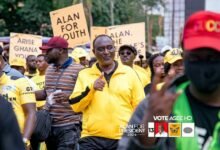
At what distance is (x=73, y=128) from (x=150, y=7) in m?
52.1

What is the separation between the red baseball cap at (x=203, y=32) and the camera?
3197 mm

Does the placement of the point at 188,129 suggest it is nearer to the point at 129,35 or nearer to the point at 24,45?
the point at 129,35

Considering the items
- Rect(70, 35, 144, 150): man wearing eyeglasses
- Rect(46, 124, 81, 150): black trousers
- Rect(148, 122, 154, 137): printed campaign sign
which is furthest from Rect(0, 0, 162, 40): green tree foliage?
Rect(148, 122, 154, 137): printed campaign sign

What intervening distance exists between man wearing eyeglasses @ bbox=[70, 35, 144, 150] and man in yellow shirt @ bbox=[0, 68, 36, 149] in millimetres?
564

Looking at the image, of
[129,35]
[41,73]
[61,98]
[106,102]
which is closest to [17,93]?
Answer: [106,102]

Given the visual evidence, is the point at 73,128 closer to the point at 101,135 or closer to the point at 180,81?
the point at 101,135

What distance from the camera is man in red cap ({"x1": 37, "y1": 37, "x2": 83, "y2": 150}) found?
8.68 m

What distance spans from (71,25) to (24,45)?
1.20 meters

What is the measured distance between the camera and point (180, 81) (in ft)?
11.1

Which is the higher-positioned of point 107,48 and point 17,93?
point 107,48

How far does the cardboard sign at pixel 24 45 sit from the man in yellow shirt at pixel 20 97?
6436mm

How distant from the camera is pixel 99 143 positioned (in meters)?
7.21

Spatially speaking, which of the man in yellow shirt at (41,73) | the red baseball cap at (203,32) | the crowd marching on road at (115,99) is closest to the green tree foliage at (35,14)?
the man in yellow shirt at (41,73)

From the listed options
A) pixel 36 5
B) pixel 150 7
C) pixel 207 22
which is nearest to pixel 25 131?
pixel 207 22
